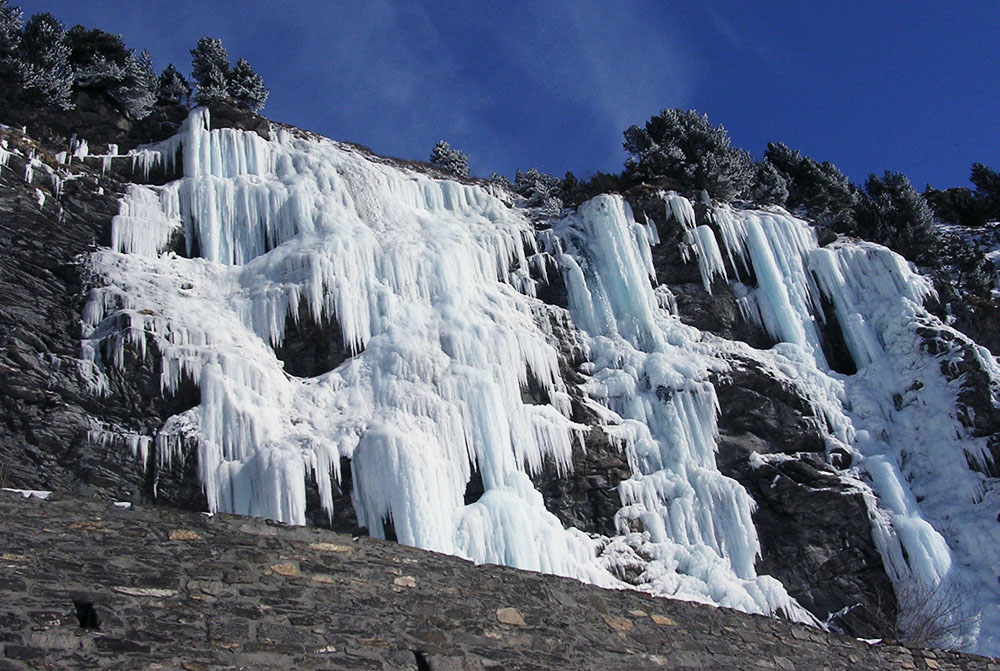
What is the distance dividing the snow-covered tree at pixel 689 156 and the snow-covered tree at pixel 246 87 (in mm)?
10101

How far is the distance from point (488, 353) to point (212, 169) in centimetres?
750

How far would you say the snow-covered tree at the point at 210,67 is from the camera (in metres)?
24.4

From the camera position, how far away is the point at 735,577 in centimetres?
1708

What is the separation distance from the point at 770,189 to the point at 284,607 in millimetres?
23829

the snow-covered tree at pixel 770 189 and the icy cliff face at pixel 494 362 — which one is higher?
the snow-covered tree at pixel 770 189

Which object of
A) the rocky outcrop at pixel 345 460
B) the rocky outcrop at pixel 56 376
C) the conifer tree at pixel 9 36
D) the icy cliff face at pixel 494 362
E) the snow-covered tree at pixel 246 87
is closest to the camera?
the rocky outcrop at pixel 56 376

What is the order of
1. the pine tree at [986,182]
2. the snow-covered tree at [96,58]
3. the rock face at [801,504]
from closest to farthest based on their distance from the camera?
1. the rock face at [801,504]
2. the snow-covered tree at [96,58]
3. the pine tree at [986,182]

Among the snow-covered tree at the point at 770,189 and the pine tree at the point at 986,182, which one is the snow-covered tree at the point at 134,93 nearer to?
the snow-covered tree at the point at 770,189

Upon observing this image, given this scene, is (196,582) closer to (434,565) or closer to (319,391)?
(434,565)

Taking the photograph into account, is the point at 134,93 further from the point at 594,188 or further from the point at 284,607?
the point at 284,607

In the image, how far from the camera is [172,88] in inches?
941

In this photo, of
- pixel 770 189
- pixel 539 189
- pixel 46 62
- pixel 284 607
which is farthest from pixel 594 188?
pixel 284 607

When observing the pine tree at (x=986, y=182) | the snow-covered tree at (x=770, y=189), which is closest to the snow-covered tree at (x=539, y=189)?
the snow-covered tree at (x=770, y=189)

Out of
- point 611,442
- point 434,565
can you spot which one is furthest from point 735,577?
point 434,565
